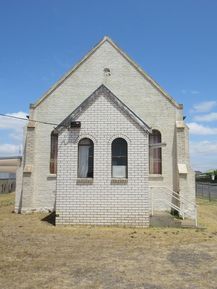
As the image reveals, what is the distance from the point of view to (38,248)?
1023 cm

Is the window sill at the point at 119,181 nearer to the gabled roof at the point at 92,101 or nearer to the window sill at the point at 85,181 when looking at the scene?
the window sill at the point at 85,181

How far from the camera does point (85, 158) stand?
49.6 ft

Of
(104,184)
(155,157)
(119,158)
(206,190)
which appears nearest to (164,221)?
(104,184)

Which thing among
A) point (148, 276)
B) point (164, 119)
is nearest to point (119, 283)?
point (148, 276)

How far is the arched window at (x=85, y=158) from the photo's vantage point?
49.3 feet

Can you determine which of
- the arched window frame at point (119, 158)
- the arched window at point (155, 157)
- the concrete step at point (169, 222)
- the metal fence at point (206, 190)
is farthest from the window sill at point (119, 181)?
the metal fence at point (206, 190)

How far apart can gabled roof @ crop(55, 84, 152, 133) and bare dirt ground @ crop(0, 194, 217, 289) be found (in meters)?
4.64

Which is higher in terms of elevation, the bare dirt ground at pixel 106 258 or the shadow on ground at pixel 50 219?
the shadow on ground at pixel 50 219

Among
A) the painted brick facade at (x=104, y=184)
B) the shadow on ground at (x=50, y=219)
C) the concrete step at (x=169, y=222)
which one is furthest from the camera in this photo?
the shadow on ground at (x=50, y=219)

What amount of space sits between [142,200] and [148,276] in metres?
7.05

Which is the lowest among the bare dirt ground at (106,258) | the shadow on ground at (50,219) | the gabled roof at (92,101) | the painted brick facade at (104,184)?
the bare dirt ground at (106,258)

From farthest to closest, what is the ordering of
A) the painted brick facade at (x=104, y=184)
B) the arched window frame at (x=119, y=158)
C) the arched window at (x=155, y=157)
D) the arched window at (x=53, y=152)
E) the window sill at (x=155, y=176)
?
the arched window at (x=53, y=152) < the arched window at (x=155, y=157) < the window sill at (x=155, y=176) < the arched window frame at (x=119, y=158) < the painted brick facade at (x=104, y=184)

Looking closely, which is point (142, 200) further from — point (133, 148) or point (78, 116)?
point (78, 116)

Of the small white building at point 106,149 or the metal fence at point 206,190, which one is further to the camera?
the metal fence at point 206,190
